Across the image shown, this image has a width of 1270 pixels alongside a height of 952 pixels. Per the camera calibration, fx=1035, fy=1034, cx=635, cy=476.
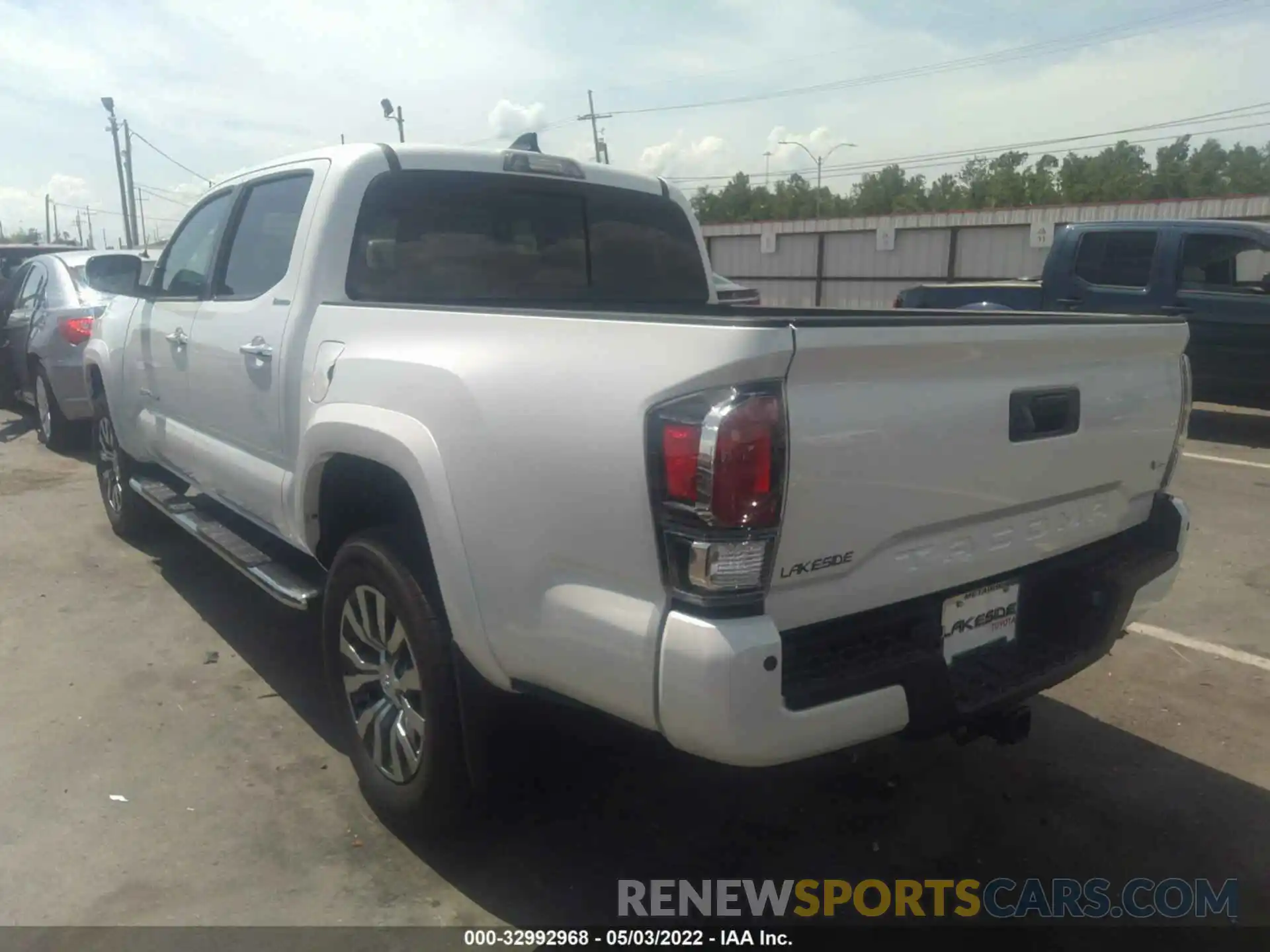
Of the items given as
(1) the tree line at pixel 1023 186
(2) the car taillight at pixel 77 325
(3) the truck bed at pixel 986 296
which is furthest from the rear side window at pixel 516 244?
(1) the tree line at pixel 1023 186

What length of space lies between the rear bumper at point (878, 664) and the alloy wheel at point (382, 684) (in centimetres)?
105

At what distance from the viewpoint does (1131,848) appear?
308 cm

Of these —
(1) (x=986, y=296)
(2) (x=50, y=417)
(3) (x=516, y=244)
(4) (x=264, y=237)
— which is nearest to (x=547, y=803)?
(3) (x=516, y=244)

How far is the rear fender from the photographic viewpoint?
2.56m

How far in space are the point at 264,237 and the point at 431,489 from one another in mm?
1954

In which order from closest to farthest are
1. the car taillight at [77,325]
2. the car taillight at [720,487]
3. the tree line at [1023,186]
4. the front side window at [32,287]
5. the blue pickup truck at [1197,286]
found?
the car taillight at [720,487] → the car taillight at [77,325] → the front side window at [32,287] → the blue pickup truck at [1197,286] → the tree line at [1023,186]

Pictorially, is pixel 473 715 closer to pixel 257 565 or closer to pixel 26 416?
pixel 257 565

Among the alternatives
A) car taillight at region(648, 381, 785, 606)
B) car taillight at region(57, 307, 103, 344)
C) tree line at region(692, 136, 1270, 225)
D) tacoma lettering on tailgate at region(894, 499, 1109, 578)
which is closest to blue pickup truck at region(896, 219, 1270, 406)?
tacoma lettering on tailgate at region(894, 499, 1109, 578)

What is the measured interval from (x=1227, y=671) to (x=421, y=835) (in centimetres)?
336

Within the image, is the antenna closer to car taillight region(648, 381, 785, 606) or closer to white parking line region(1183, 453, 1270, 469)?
car taillight region(648, 381, 785, 606)

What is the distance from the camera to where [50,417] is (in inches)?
347

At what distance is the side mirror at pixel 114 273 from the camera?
539 cm

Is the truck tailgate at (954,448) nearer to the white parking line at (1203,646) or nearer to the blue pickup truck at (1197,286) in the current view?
the white parking line at (1203,646)

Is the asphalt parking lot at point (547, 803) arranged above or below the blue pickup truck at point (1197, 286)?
below
